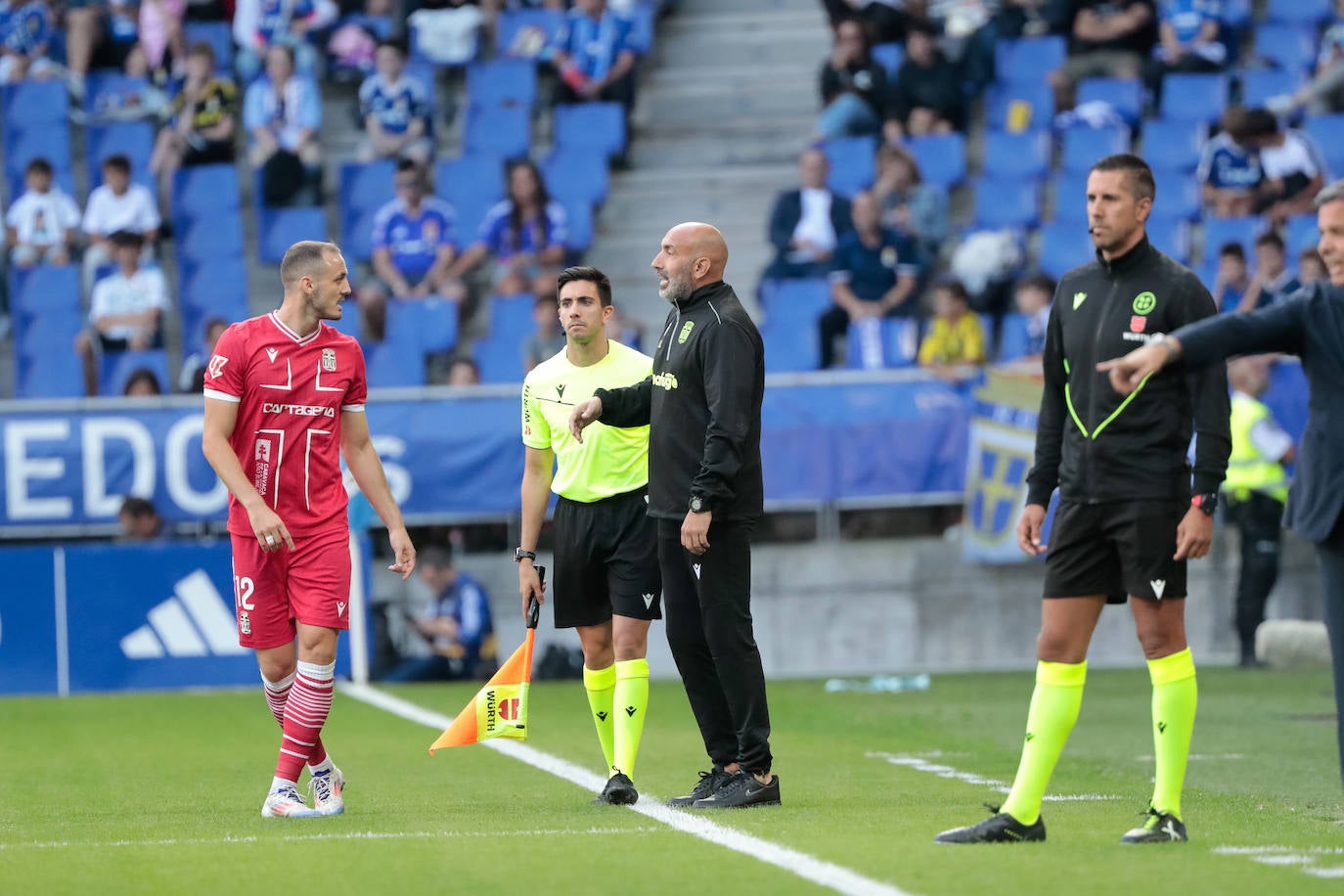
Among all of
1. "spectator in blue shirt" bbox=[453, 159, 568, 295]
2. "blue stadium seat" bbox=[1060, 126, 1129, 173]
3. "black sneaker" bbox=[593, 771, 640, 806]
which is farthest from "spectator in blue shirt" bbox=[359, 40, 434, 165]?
"black sneaker" bbox=[593, 771, 640, 806]

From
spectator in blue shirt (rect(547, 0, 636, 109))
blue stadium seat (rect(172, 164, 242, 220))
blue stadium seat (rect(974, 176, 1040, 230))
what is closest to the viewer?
blue stadium seat (rect(974, 176, 1040, 230))

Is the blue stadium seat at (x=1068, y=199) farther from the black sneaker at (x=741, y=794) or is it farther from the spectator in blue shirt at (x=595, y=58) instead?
the black sneaker at (x=741, y=794)

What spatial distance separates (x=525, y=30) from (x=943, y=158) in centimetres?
479

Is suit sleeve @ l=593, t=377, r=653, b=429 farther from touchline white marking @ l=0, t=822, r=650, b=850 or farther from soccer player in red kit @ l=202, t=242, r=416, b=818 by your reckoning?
touchline white marking @ l=0, t=822, r=650, b=850

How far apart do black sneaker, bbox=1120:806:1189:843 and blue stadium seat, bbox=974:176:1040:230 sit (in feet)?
40.8

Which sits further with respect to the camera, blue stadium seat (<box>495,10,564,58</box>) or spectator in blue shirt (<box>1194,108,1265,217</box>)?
blue stadium seat (<box>495,10,564,58</box>)

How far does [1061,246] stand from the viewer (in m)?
17.9

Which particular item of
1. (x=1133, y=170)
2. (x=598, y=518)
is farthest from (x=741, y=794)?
(x=1133, y=170)

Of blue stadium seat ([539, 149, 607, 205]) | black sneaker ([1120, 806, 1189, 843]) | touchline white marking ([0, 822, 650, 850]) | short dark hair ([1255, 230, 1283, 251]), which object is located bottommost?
touchline white marking ([0, 822, 650, 850])

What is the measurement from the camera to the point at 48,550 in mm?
14758

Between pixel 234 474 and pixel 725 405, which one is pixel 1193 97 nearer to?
pixel 725 405

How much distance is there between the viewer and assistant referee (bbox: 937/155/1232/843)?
6336 millimetres

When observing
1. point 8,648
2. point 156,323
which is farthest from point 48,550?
point 156,323

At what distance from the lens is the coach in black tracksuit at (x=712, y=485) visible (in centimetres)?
746
